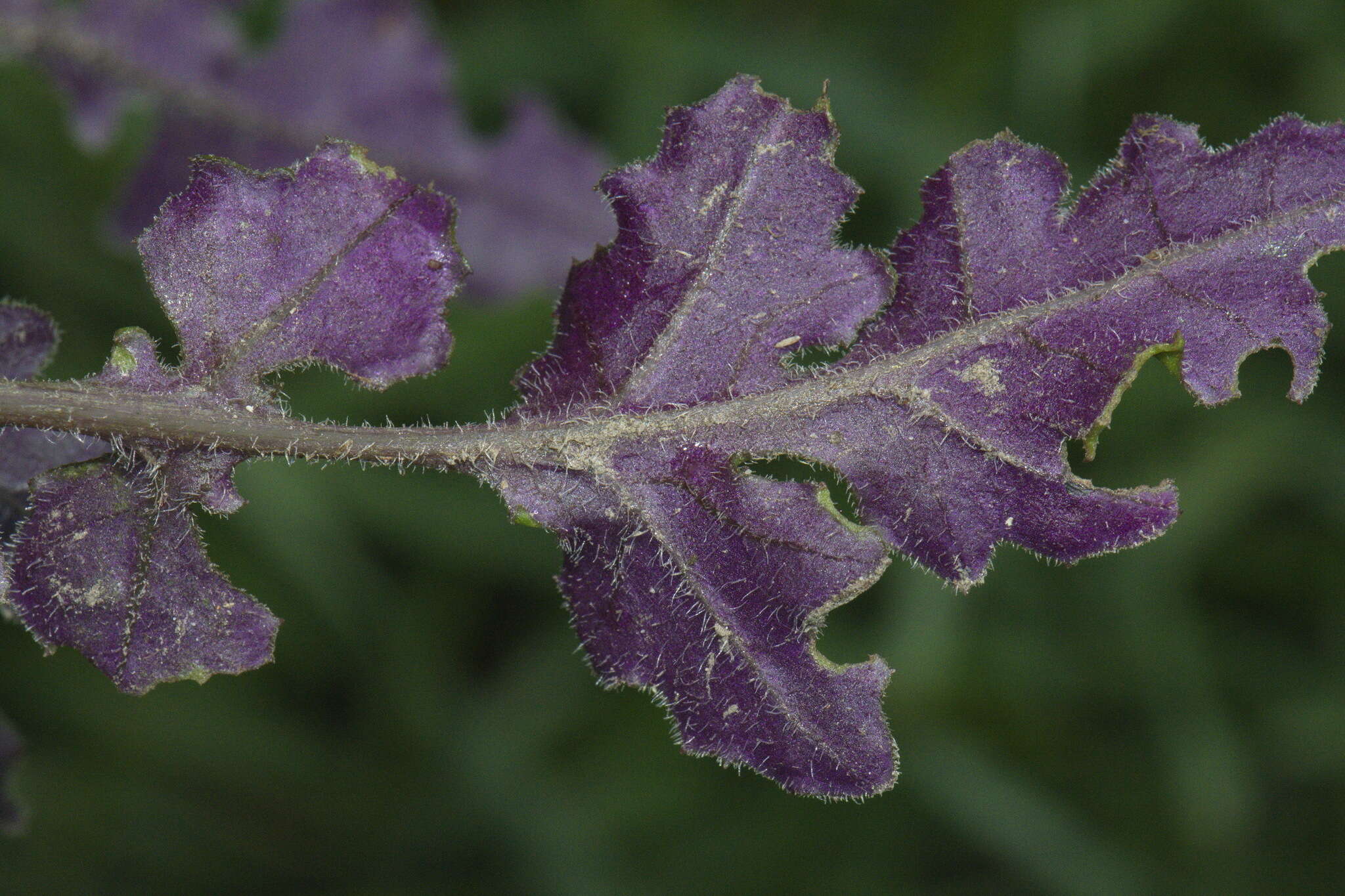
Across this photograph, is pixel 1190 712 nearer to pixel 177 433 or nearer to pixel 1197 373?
pixel 1197 373

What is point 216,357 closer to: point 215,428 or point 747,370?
point 215,428

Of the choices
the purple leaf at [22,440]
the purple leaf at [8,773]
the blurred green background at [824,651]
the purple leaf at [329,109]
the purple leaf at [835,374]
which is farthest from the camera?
the blurred green background at [824,651]

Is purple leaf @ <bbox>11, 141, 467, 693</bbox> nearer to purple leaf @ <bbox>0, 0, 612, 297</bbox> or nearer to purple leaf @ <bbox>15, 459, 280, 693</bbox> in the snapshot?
purple leaf @ <bbox>15, 459, 280, 693</bbox>

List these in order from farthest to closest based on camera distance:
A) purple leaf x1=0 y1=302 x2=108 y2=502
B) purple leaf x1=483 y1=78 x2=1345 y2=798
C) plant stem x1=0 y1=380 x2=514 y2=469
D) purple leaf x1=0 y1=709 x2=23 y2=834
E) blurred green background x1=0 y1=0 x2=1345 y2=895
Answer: blurred green background x1=0 y1=0 x2=1345 y2=895
purple leaf x1=0 y1=709 x2=23 y2=834
purple leaf x1=0 y1=302 x2=108 y2=502
purple leaf x1=483 y1=78 x2=1345 y2=798
plant stem x1=0 y1=380 x2=514 y2=469

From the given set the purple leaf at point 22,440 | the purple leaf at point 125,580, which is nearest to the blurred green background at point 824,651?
A: the purple leaf at point 22,440

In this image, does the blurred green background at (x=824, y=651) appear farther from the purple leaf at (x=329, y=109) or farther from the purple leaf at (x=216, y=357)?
the purple leaf at (x=216, y=357)

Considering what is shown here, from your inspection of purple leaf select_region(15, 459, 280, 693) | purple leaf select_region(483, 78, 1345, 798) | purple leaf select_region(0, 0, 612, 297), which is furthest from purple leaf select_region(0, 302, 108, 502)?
purple leaf select_region(0, 0, 612, 297)
